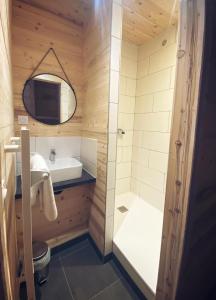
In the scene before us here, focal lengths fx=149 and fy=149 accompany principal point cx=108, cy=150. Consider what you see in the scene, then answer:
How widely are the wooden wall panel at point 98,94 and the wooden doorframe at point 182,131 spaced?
2.33 feet

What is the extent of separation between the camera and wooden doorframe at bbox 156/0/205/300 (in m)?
0.67

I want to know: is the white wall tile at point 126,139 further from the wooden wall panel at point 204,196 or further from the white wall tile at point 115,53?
the wooden wall panel at point 204,196

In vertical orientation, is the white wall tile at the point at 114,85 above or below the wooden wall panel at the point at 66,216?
above

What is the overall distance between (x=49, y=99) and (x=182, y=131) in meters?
1.44

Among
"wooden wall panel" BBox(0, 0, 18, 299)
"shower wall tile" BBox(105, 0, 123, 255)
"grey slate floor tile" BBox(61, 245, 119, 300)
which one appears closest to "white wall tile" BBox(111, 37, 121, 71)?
"shower wall tile" BBox(105, 0, 123, 255)

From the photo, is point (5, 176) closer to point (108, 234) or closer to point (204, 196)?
point (204, 196)

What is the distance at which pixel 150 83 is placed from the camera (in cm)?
209

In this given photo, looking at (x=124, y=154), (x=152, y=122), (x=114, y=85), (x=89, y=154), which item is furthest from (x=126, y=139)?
(x=114, y=85)

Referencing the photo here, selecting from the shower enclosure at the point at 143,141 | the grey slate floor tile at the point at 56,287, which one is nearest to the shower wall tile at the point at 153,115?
the shower enclosure at the point at 143,141

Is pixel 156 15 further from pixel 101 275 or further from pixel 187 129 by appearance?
pixel 101 275

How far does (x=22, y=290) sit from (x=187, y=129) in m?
1.77

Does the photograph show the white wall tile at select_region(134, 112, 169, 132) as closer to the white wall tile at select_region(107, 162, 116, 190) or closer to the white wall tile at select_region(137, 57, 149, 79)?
the white wall tile at select_region(137, 57, 149, 79)

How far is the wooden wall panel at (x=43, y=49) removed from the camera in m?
1.41

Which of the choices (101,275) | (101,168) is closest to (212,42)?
(101,168)
